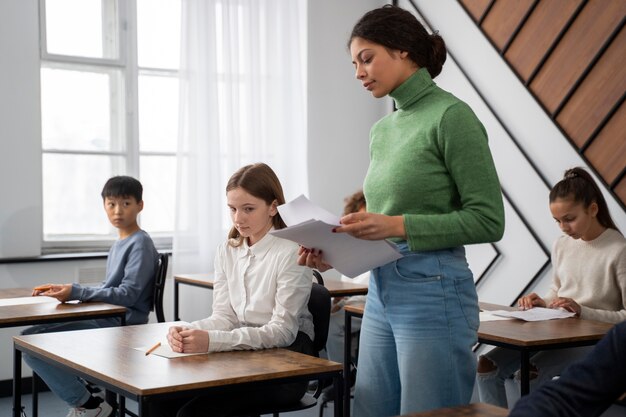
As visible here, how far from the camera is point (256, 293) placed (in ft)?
8.30

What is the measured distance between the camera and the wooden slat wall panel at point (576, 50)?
13.1 ft

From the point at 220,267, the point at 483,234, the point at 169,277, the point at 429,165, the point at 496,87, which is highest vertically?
the point at 496,87

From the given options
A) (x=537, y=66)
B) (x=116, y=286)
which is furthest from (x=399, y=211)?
(x=537, y=66)

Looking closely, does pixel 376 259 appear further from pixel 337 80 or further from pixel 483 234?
pixel 337 80

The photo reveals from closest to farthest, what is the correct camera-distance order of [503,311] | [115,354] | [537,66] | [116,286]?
[115,354] → [503,311] → [116,286] → [537,66]

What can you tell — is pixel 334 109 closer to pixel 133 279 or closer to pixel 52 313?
pixel 133 279

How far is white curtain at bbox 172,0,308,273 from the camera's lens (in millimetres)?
5234

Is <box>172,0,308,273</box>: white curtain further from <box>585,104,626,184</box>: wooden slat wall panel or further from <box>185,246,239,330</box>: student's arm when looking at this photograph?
<box>185,246,239,330</box>: student's arm

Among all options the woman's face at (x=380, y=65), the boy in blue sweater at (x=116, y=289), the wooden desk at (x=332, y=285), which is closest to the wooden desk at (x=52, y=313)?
the boy in blue sweater at (x=116, y=289)

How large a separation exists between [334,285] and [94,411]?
1.49 metres

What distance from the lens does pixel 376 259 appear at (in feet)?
5.82

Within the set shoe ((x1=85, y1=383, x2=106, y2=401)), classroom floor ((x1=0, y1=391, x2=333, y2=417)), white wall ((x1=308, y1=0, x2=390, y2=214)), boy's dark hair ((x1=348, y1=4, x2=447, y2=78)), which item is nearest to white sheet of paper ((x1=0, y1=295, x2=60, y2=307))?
shoe ((x1=85, y1=383, x2=106, y2=401))

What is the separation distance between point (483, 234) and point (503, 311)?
5.00 ft

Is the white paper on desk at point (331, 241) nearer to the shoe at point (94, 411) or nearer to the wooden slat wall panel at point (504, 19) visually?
the shoe at point (94, 411)
